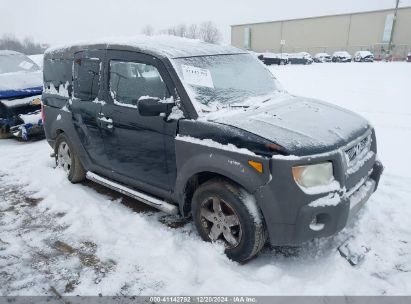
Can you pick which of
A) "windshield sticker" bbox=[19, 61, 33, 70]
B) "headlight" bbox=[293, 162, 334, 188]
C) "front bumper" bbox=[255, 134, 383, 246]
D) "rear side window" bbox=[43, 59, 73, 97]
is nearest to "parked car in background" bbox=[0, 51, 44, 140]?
"windshield sticker" bbox=[19, 61, 33, 70]

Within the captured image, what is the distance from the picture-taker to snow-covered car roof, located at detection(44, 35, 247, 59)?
3.76 m

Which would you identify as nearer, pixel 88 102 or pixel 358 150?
pixel 358 150

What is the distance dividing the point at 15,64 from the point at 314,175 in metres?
8.66

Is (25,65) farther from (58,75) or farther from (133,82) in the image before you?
(133,82)

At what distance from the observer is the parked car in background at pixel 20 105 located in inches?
298

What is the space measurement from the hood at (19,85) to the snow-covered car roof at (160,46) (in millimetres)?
3565

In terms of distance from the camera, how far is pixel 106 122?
421 cm

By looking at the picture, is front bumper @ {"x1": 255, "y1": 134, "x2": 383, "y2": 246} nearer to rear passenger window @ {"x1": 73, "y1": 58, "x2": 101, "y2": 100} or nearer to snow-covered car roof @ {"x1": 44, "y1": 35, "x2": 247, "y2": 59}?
snow-covered car roof @ {"x1": 44, "y1": 35, "x2": 247, "y2": 59}

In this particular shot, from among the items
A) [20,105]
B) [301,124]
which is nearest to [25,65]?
[20,105]

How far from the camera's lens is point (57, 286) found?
315 cm

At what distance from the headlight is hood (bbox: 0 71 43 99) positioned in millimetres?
6935

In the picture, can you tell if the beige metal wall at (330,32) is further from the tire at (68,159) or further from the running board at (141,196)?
the running board at (141,196)

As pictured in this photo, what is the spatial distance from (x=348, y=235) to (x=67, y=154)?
157 inches

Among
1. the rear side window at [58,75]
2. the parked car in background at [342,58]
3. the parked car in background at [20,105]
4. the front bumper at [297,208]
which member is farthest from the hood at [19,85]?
the parked car in background at [342,58]
